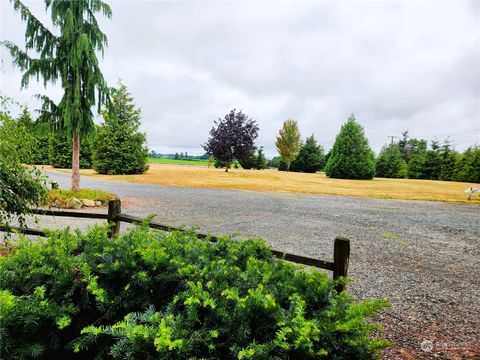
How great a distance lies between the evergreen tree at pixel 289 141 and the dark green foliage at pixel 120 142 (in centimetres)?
2509

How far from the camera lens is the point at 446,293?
4.29 meters

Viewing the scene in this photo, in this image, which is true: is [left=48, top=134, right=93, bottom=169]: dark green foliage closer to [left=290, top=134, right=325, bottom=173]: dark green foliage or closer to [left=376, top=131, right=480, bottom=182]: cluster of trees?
[left=290, top=134, right=325, bottom=173]: dark green foliage

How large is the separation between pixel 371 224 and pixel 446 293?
208 inches

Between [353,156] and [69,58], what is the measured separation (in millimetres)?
29186

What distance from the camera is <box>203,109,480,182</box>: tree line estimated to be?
30.4m

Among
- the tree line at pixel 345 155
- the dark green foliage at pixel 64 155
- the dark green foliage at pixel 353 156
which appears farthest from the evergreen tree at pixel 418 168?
the dark green foliage at pixel 64 155

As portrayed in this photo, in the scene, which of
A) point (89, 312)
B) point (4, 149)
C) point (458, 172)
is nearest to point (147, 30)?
point (4, 149)

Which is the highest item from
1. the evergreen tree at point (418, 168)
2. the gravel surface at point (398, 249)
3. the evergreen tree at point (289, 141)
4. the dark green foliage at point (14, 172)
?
the evergreen tree at point (289, 141)

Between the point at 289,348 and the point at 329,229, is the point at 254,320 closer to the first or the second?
the point at 289,348

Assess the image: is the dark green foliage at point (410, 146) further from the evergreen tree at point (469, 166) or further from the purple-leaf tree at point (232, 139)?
the purple-leaf tree at point (232, 139)

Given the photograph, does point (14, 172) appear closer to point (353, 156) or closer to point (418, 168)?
point (353, 156)

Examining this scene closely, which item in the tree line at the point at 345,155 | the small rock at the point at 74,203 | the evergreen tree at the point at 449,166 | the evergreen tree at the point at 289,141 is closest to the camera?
the small rock at the point at 74,203

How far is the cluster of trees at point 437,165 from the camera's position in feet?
110

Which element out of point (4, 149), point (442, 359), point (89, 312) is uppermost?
point (4, 149)
